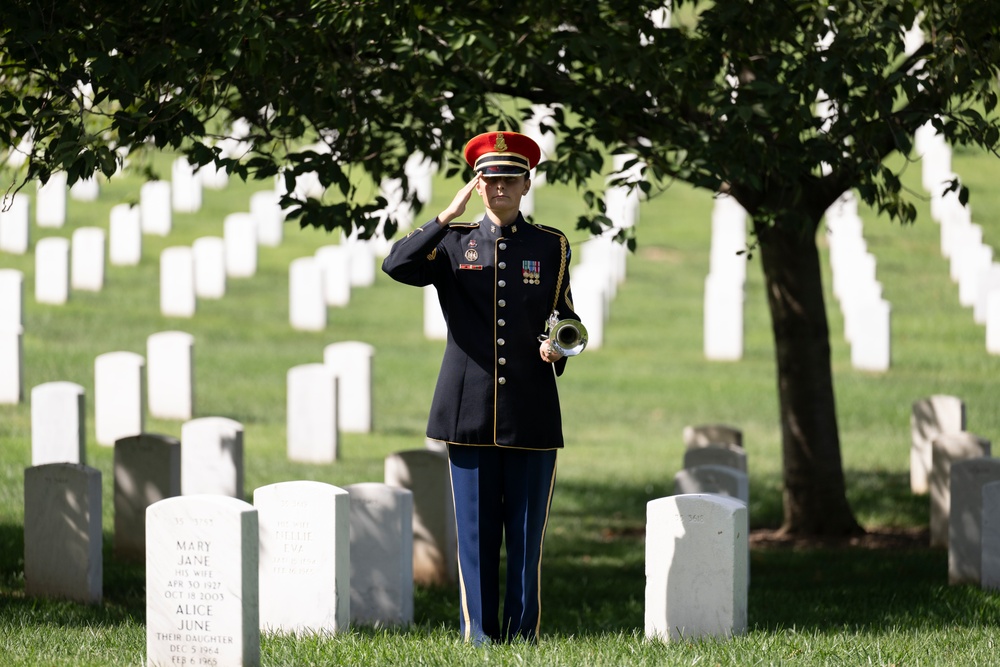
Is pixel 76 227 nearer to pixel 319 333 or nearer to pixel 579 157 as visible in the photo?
pixel 319 333

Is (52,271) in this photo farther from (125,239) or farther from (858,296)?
(858,296)

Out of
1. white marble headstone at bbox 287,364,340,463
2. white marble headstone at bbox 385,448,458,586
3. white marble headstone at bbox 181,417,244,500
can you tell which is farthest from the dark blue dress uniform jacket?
white marble headstone at bbox 287,364,340,463

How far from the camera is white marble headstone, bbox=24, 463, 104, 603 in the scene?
679 centimetres

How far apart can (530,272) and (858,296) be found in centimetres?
1460

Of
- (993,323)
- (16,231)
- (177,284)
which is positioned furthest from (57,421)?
(993,323)

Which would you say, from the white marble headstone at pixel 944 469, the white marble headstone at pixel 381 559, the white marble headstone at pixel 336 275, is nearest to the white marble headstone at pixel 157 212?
the white marble headstone at pixel 336 275

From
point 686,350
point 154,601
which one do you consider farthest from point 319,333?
point 154,601

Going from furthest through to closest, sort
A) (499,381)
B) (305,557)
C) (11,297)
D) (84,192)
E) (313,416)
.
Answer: (84,192) < (11,297) < (313,416) < (305,557) < (499,381)

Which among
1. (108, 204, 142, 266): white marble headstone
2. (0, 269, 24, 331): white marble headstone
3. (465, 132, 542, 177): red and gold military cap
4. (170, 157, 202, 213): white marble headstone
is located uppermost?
Result: (170, 157, 202, 213): white marble headstone

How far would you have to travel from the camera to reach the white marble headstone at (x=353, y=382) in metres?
13.3

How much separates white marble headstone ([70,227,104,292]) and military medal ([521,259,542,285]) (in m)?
15.0

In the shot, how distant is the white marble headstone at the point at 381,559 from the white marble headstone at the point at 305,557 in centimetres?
37

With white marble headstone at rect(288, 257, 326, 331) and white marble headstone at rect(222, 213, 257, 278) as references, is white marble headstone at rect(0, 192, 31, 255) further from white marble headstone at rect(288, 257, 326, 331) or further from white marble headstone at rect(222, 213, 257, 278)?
white marble headstone at rect(288, 257, 326, 331)

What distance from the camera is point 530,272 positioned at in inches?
207
